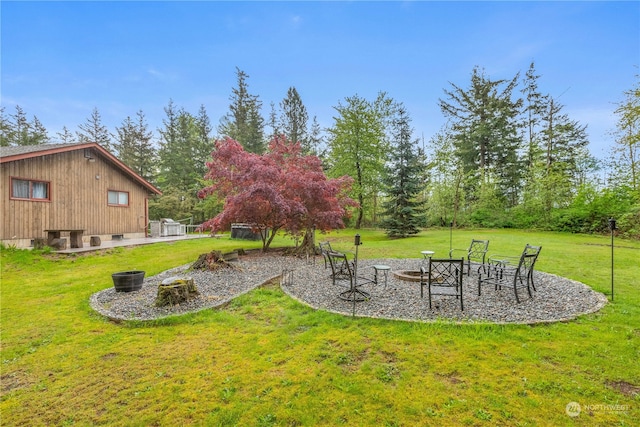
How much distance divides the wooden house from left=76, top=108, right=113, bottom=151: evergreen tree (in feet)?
59.8

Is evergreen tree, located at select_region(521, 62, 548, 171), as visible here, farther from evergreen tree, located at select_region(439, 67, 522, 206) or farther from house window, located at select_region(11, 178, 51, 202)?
house window, located at select_region(11, 178, 51, 202)

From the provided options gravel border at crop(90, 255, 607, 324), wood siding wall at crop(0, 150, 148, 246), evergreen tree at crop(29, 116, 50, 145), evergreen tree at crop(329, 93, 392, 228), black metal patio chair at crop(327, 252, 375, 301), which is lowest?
gravel border at crop(90, 255, 607, 324)

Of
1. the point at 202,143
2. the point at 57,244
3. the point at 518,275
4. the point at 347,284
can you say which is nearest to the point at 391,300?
the point at 347,284

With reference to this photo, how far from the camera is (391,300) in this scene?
5.04 m

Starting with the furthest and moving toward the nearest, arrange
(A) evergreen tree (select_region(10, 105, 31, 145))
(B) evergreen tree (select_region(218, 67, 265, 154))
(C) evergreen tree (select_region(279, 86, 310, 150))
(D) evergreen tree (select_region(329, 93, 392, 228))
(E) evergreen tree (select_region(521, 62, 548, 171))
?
(C) evergreen tree (select_region(279, 86, 310, 150)) < (B) evergreen tree (select_region(218, 67, 265, 154)) < (A) evergreen tree (select_region(10, 105, 31, 145)) < (E) evergreen tree (select_region(521, 62, 548, 171)) < (D) evergreen tree (select_region(329, 93, 392, 228))

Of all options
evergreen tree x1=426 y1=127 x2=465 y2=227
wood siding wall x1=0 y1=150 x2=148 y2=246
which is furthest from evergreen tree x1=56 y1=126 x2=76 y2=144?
evergreen tree x1=426 y1=127 x2=465 y2=227

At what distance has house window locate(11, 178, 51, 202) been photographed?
9844mm

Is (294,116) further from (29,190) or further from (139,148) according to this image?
(29,190)

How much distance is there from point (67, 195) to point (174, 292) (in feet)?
32.8

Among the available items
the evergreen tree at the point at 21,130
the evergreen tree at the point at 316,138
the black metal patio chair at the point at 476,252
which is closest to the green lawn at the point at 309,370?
the black metal patio chair at the point at 476,252

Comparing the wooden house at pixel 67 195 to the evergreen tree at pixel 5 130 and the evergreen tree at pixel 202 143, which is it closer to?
the evergreen tree at pixel 202 143

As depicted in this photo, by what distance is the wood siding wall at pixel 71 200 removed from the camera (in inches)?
384

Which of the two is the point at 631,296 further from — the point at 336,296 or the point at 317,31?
the point at 317,31

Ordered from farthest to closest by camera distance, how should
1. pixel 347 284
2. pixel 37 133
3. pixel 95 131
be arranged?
pixel 95 131
pixel 37 133
pixel 347 284
